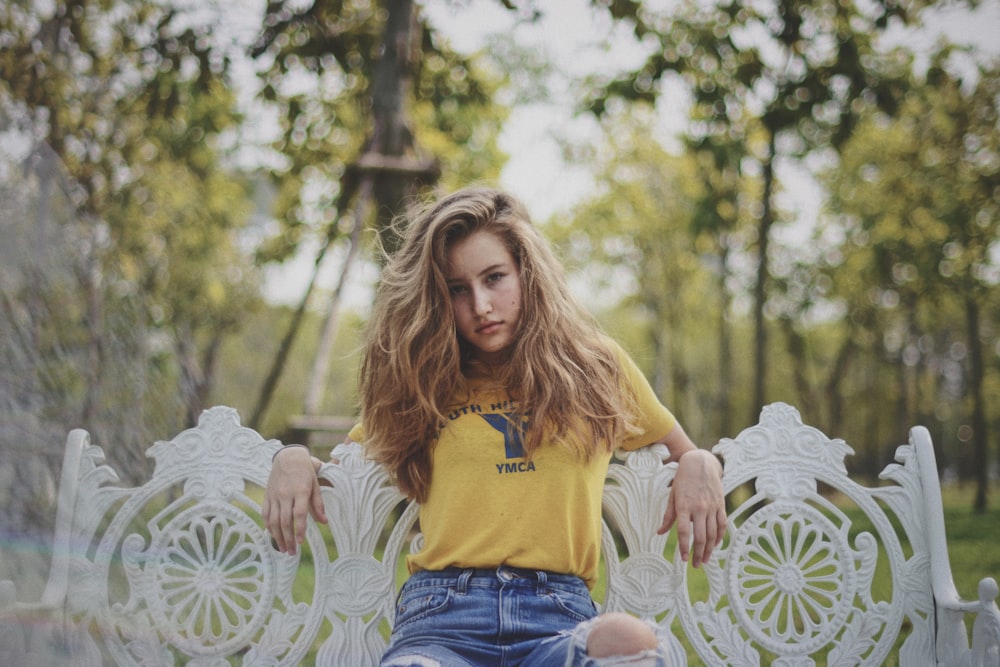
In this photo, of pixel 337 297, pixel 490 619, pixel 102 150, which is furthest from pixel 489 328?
pixel 102 150

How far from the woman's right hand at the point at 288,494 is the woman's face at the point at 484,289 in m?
0.69

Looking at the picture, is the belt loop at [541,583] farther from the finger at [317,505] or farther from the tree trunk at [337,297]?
the tree trunk at [337,297]

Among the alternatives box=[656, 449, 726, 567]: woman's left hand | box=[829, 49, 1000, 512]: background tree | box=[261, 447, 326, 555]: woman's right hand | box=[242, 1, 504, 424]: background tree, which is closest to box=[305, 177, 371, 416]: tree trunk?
box=[242, 1, 504, 424]: background tree

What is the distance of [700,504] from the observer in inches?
95.8

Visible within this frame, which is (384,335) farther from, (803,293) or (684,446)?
(803,293)

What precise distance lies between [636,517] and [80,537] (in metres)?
1.96

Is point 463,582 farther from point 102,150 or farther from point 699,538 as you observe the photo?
point 102,150

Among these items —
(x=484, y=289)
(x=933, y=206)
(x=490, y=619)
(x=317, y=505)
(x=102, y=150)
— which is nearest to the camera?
(x=490, y=619)

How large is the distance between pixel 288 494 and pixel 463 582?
0.68 meters

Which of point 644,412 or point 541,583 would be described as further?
point 644,412

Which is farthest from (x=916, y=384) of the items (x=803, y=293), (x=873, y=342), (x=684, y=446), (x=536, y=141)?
(x=684, y=446)

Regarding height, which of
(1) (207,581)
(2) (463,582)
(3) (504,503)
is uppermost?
(3) (504,503)

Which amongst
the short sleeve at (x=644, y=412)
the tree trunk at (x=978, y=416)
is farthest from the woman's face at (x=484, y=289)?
the tree trunk at (x=978, y=416)

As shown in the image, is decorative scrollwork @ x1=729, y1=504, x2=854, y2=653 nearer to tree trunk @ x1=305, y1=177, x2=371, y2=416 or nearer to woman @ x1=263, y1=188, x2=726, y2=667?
woman @ x1=263, y1=188, x2=726, y2=667
